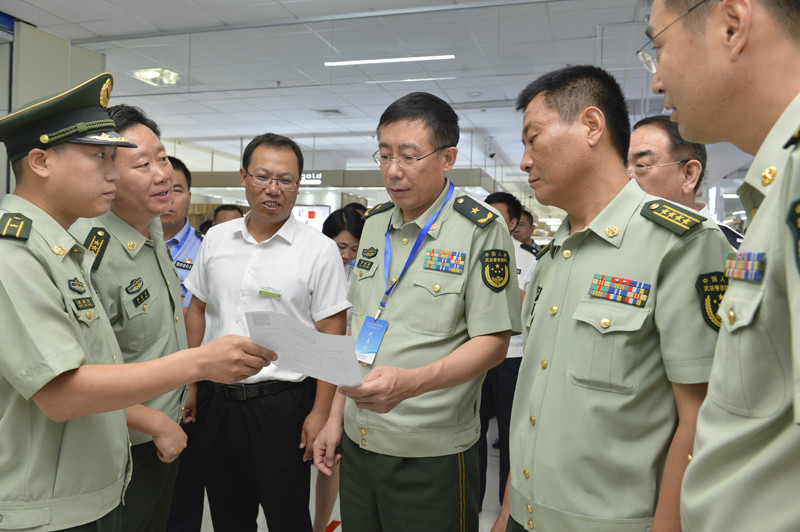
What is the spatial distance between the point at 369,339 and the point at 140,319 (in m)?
0.77

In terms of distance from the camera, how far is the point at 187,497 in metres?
2.73

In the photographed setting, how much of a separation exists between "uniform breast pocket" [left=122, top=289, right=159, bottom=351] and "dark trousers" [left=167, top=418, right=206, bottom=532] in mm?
1029

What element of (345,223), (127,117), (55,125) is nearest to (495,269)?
(55,125)

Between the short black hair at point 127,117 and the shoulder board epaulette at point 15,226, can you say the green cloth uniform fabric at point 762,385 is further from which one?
the short black hair at point 127,117

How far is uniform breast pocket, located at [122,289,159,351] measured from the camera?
1832mm

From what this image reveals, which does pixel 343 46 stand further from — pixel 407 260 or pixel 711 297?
pixel 711 297

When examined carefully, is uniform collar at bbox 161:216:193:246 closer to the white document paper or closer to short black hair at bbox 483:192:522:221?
the white document paper

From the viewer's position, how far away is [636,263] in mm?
1191

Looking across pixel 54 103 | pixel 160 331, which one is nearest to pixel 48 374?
pixel 54 103

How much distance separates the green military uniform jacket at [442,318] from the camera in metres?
1.71

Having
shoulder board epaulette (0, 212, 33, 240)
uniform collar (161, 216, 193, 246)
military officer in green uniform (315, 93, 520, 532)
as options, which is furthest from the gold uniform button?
uniform collar (161, 216, 193, 246)

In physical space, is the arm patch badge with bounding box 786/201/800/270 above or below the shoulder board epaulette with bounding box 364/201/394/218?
below

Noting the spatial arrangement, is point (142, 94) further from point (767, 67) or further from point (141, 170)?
point (767, 67)

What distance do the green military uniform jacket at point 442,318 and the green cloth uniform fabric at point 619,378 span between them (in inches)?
18.1
